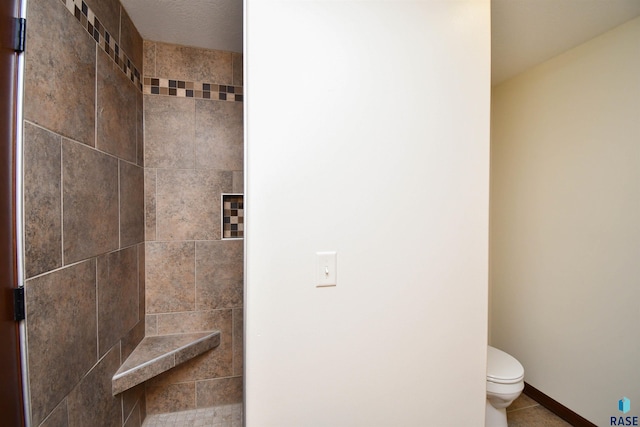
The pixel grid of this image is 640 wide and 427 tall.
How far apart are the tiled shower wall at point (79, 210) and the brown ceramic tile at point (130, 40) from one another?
0.04 ft

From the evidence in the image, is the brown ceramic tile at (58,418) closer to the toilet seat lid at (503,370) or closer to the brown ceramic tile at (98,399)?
the brown ceramic tile at (98,399)

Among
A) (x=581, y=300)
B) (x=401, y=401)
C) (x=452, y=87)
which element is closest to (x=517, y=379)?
(x=581, y=300)

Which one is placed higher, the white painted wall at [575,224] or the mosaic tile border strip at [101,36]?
the mosaic tile border strip at [101,36]

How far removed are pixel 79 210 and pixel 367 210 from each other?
1.15m

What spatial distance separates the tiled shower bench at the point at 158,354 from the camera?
142cm

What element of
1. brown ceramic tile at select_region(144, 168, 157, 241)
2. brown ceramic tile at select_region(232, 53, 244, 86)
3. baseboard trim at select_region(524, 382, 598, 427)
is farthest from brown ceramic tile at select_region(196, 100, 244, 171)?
baseboard trim at select_region(524, 382, 598, 427)

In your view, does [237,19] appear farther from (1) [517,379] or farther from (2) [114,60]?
(1) [517,379]

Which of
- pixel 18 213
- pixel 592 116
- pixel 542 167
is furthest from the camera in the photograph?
pixel 542 167

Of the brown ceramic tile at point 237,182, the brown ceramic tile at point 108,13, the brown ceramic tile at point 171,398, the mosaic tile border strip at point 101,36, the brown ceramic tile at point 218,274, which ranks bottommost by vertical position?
the brown ceramic tile at point 171,398

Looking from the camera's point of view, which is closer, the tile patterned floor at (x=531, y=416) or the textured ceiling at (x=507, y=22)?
the textured ceiling at (x=507, y=22)

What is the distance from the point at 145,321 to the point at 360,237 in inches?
64.3

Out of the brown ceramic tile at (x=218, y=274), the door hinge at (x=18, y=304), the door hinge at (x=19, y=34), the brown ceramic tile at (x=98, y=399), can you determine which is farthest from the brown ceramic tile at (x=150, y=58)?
the brown ceramic tile at (x=98, y=399)

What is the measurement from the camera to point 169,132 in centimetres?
188

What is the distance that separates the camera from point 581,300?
1.85 meters
